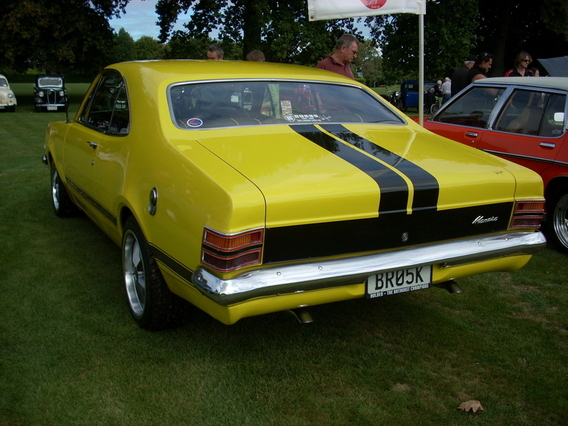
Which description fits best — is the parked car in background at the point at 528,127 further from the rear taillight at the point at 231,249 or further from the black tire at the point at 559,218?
the rear taillight at the point at 231,249

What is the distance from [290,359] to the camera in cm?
343

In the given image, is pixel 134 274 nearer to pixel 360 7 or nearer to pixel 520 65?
pixel 360 7

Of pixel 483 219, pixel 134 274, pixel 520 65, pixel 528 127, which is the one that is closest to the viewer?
pixel 483 219

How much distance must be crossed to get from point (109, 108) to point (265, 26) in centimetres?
1940

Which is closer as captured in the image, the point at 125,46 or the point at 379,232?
the point at 379,232

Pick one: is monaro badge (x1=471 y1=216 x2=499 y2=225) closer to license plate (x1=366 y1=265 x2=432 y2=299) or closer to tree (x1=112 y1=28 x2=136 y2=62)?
license plate (x1=366 y1=265 x2=432 y2=299)

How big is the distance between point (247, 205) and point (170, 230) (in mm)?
610

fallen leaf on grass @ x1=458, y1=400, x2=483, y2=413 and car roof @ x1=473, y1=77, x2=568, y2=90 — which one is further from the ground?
car roof @ x1=473, y1=77, x2=568, y2=90

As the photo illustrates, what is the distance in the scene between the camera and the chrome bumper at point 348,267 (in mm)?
2785

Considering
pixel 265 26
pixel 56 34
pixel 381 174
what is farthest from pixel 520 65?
pixel 56 34

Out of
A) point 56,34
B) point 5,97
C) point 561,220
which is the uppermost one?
point 56,34

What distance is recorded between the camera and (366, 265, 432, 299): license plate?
3152 mm

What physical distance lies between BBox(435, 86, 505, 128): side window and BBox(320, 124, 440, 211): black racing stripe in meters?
2.97

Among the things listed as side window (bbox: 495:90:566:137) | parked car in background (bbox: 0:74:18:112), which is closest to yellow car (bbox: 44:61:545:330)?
side window (bbox: 495:90:566:137)
